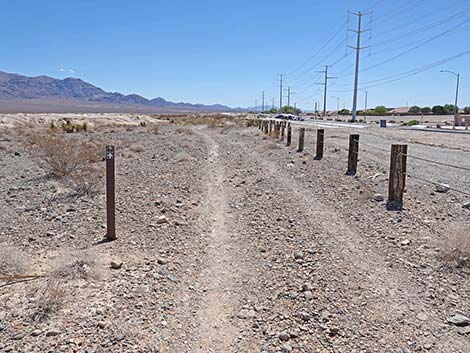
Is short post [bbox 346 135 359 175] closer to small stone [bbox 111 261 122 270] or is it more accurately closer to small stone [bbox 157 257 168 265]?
small stone [bbox 157 257 168 265]

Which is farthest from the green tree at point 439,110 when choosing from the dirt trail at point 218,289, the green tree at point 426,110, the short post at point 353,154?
the dirt trail at point 218,289

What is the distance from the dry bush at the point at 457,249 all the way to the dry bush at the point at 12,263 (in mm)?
5386

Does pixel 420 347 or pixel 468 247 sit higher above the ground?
pixel 468 247

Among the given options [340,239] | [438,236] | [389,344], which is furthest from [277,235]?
[389,344]

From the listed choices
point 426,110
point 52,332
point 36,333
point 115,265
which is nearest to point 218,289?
point 115,265

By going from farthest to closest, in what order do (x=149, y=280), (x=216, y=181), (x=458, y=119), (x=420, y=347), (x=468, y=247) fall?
(x=458, y=119) < (x=216, y=181) < (x=468, y=247) < (x=149, y=280) < (x=420, y=347)

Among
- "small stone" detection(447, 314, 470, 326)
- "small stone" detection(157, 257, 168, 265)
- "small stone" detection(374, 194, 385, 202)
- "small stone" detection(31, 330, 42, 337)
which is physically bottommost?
"small stone" detection(31, 330, 42, 337)

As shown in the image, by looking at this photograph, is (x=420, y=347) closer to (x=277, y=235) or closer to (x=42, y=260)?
(x=277, y=235)

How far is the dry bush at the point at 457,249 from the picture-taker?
573cm

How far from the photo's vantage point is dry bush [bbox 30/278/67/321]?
433 centimetres

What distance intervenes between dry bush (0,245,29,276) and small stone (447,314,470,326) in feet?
15.7

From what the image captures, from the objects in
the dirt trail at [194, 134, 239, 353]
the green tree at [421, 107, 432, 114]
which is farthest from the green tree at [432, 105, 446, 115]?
the dirt trail at [194, 134, 239, 353]

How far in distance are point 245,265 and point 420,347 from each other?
8.37ft

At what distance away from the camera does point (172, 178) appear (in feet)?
42.5
